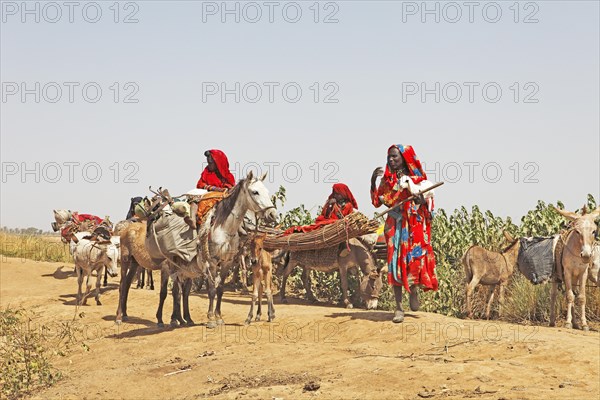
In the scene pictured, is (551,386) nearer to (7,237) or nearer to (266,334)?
(266,334)

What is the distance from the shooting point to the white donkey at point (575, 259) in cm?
1373

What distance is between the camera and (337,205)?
1823cm

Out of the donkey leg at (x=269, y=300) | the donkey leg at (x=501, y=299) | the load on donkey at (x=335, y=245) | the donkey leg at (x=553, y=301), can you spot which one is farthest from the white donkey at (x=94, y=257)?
the donkey leg at (x=553, y=301)

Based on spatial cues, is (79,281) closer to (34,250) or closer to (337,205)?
(337,205)

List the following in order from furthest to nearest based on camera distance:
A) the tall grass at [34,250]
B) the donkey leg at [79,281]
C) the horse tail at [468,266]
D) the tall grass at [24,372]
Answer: the tall grass at [34,250], the donkey leg at [79,281], the horse tail at [468,266], the tall grass at [24,372]

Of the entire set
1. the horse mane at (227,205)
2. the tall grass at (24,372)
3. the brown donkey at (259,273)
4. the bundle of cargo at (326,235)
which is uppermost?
the horse mane at (227,205)

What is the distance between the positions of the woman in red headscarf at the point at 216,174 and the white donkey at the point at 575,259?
5835mm

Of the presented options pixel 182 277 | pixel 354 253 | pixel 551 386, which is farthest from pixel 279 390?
pixel 354 253

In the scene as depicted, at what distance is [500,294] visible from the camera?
16406 millimetres

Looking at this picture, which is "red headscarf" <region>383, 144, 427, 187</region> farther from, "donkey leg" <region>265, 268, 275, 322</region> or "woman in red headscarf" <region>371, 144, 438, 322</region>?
"donkey leg" <region>265, 268, 275, 322</region>

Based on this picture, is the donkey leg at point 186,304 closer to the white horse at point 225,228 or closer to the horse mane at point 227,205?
the white horse at point 225,228

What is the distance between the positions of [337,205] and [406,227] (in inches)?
219

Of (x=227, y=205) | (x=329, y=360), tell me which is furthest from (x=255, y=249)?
(x=329, y=360)

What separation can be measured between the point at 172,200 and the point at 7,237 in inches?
757
